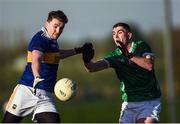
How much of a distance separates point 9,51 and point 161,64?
21.1ft

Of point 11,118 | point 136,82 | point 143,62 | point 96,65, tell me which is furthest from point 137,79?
point 11,118

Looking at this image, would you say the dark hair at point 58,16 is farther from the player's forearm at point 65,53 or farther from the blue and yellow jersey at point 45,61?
the player's forearm at point 65,53

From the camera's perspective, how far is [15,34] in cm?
3072

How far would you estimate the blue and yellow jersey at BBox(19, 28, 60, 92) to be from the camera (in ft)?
33.6

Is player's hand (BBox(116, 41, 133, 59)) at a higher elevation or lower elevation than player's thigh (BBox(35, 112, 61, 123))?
higher

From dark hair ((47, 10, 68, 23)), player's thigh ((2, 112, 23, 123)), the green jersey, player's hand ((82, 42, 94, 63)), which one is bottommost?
player's thigh ((2, 112, 23, 123))

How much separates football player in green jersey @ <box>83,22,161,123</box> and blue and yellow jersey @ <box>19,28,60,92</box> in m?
0.97

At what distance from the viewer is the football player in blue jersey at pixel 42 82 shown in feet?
33.3

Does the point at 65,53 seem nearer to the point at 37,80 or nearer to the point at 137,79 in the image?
the point at 137,79

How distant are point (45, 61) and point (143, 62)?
54.2 inches

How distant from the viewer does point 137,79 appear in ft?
35.7

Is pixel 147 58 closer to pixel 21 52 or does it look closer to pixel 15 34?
pixel 15 34

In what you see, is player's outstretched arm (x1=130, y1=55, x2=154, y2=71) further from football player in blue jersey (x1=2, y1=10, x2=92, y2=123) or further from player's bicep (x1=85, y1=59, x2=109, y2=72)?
football player in blue jersey (x1=2, y1=10, x2=92, y2=123)

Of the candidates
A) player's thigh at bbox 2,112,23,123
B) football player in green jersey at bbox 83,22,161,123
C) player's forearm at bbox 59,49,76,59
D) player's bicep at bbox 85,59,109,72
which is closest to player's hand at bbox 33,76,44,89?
player's thigh at bbox 2,112,23,123
